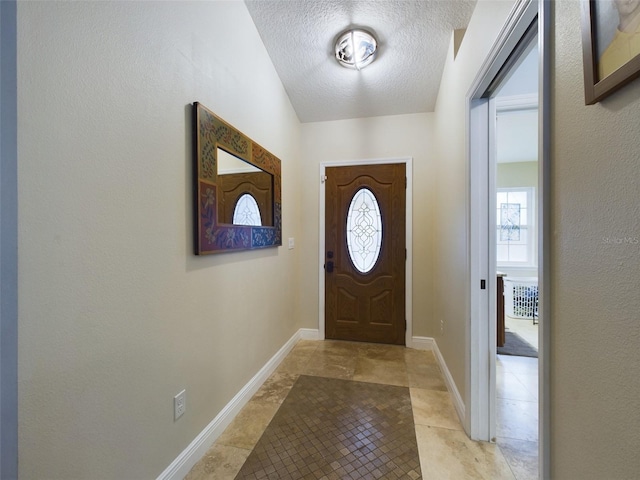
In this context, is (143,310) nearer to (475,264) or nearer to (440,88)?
(475,264)

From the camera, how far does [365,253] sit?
3.09m

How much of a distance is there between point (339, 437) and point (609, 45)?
6.53 ft

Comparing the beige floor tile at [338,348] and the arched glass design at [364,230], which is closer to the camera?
the beige floor tile at [338,348]

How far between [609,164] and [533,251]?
4.68 m

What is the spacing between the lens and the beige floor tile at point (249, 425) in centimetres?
158

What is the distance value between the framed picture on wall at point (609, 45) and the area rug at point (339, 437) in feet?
5.61

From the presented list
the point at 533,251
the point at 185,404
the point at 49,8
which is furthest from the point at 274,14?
the point at 533,251

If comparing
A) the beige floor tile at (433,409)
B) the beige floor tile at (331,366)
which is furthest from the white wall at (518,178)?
the beige floor tile at (331,366)

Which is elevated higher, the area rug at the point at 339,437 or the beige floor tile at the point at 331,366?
the area rug at the point at 339,437

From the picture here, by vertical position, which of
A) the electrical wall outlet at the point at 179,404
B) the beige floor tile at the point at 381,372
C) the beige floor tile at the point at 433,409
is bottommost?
the beige floor tile at the point at 381,372

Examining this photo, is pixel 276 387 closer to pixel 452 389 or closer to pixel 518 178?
pixel 452 389

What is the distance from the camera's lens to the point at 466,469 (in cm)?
138

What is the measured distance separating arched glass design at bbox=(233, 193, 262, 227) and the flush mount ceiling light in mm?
1494

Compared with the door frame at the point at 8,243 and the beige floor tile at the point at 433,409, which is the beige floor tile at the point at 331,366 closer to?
the beige floor tile at the point at 433,409
